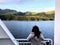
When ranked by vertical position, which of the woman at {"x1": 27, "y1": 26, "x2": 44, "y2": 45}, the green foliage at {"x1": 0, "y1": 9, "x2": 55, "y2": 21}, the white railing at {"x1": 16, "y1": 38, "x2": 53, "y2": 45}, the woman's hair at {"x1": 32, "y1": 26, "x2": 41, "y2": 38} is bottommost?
the white railing at {"x1": 16, "y1": 38, "x2": 53, "y2": 45}

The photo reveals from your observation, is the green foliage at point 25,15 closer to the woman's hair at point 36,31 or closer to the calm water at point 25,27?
the calm water at point 25,27

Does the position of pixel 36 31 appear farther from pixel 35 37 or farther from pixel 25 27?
pixel 25 27

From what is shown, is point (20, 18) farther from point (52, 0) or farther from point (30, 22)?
point (52, 0)

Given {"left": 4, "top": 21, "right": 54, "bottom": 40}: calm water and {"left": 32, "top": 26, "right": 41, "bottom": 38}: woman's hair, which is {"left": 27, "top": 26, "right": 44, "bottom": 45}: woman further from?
{"left": 4, "top": 21, "right": 54, "bottom": 40}: calm water

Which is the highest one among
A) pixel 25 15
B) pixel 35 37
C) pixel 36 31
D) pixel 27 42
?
pixel 25 15

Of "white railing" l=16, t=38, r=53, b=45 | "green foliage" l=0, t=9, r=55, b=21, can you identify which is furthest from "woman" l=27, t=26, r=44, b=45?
"green foliage" l=0, t=9, r=55, b=21

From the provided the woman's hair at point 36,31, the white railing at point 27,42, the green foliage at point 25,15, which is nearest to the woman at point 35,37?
the woman's hair at point 36,31

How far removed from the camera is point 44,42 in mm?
4980

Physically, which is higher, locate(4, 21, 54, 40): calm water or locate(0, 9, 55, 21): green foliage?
locate(0, 9, 55, 21): green foliage

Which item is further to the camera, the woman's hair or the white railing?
the white railing

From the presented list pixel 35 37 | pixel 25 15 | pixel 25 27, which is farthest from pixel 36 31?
pixel 25 15

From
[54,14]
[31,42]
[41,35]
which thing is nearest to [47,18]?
[54,14]

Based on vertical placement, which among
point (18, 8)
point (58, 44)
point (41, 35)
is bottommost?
point (58, 44)

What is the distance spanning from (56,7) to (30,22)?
2.67 ft
